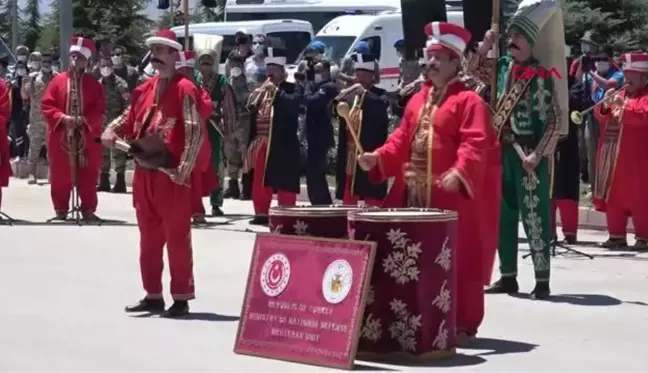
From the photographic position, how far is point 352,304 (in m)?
8.55

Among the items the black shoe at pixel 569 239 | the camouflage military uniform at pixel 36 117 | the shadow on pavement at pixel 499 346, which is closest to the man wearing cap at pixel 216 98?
the black shoe at pixel 569 239

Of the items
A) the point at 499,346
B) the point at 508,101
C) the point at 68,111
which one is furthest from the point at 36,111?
the point at 499,346

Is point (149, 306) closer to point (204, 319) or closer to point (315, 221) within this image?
point (204, 319)

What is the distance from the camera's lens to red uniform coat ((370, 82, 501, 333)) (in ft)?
30.0

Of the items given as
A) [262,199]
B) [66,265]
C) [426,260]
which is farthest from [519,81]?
[262,199]

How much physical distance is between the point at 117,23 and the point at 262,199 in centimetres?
3220

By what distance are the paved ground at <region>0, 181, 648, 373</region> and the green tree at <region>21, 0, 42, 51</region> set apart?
42.9 m

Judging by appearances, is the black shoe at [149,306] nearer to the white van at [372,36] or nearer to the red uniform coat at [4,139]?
the red uniform coat at [4,139]

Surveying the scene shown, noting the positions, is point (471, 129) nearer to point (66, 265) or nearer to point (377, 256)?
point (377, 256)

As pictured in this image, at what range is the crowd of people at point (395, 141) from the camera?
9398 millimetres

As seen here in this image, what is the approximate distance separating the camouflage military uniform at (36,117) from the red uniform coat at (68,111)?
505 cm

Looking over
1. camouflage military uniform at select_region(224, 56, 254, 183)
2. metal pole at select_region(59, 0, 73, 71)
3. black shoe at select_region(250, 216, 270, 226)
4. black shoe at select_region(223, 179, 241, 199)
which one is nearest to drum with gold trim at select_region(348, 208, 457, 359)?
black shoe at select_region(250, 216, 270, 226)

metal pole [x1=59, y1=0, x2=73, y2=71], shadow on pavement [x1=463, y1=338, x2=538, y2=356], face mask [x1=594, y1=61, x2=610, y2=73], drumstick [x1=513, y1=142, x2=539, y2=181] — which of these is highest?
metal pole [x1=59, y1=0, x2=73, y2=71]

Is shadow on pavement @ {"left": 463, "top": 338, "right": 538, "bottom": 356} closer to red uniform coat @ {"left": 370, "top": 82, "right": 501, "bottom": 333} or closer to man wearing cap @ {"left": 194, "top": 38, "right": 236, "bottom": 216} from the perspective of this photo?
red uniform coat @ {"left": 370, "top": 82, "right": 501, "bottom": 333}
